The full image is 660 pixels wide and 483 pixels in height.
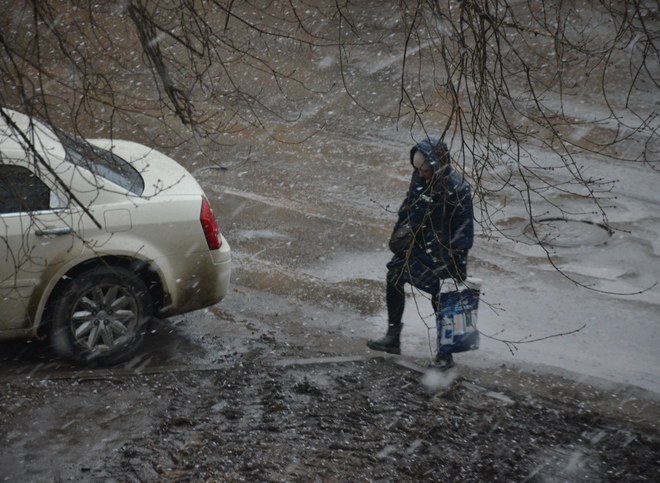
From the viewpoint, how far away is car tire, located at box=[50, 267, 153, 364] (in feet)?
20.7

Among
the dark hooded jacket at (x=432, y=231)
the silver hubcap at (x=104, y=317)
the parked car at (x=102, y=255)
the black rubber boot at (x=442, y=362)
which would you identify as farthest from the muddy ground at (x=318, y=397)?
the dark hooded jacket at (x=432, y=231)

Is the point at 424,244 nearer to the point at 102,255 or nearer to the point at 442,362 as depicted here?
the point at 442,362

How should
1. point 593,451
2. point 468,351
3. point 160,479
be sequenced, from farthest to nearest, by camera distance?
point 468,351
point 593,451
point 160,479

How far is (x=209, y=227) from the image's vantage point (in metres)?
6.64

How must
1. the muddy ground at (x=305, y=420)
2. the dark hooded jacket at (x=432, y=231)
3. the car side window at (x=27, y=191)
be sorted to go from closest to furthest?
the muddy ground at (x=305, y=420)
the car side window at (x=27, y=191)
the dark hooded jacket at (x=432, y=231)

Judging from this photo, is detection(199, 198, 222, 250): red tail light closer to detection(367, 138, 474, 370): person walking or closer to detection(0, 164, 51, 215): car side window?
detection(0, 164, 51, 215): car side window

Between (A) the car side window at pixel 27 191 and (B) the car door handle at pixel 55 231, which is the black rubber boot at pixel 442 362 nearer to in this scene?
(B) the car door handle at pixel 55 231

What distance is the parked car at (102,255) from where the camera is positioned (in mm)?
6105

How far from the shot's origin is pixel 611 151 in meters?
11.1

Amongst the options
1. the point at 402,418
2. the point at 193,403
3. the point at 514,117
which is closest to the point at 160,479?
the point at 193,403

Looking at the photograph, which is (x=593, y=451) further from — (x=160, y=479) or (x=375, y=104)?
(x=375, y=104)

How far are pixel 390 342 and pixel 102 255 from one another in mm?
2395

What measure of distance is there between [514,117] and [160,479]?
29.6 feet

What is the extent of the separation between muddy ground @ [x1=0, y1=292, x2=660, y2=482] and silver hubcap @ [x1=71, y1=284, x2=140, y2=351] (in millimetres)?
236
